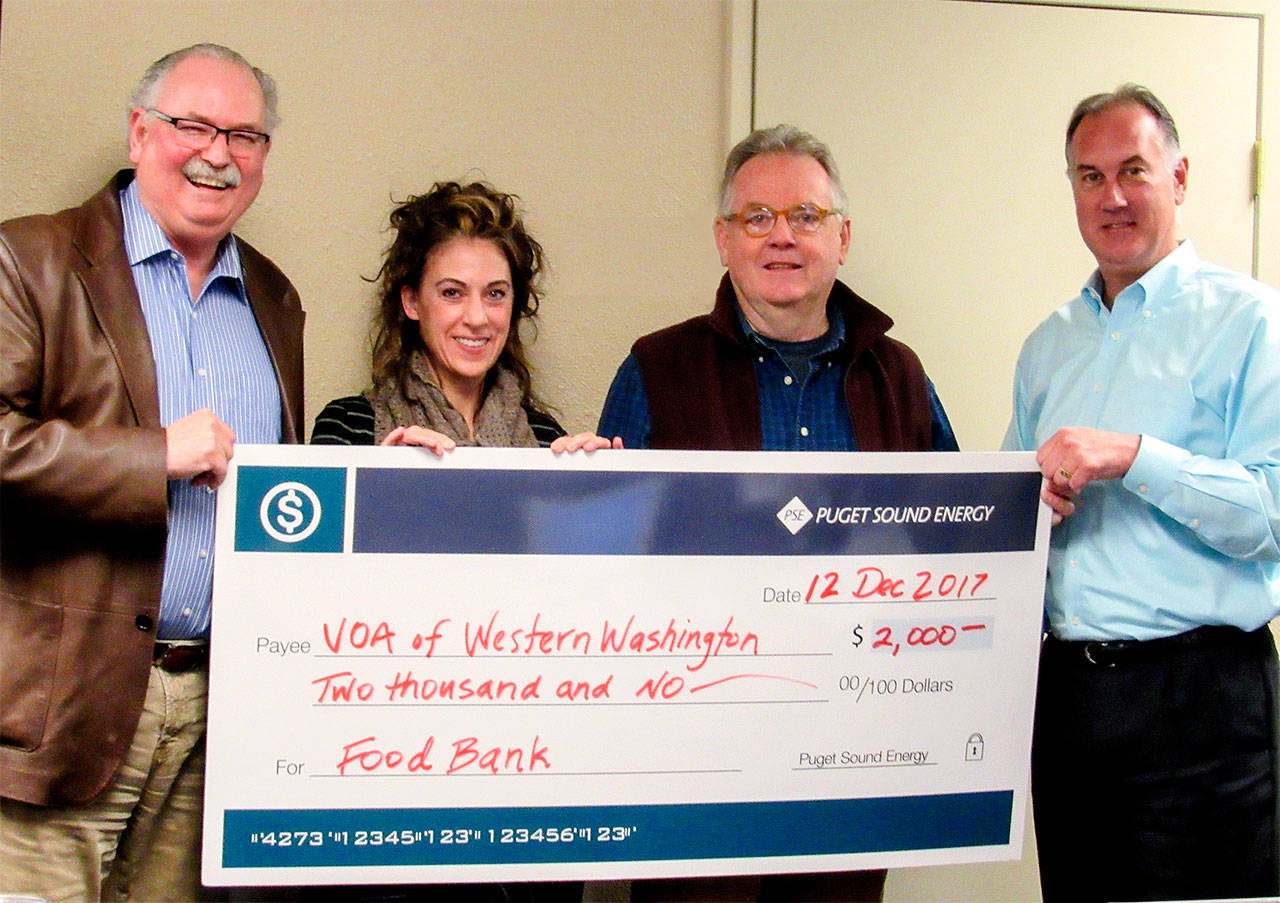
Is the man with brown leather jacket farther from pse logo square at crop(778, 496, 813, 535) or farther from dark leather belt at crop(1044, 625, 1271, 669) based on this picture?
dark leather belt at crop(1044, 625, 1271, 669)

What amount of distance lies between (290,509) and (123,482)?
0.79ft

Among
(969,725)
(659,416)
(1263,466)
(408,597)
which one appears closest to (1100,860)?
(969,725)

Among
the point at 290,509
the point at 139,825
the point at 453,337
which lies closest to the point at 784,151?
the point at 453,337

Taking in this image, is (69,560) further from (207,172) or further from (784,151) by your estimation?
(784,151)

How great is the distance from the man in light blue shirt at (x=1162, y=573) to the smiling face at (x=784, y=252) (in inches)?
19.9

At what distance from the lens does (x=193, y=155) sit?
5.90ft

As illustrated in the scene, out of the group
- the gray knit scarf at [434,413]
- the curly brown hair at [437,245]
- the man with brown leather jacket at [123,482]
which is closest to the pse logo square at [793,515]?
the gray knit scarf at [434,413]

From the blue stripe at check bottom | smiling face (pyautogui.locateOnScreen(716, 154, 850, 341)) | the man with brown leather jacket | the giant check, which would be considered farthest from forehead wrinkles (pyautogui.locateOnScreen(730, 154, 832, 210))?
the blue stripe at check bottom

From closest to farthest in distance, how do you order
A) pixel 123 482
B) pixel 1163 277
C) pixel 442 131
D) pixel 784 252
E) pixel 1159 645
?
pixel 123 482, pixel 1159 645, pixel 1163 277, pixel 784 252, pixel 442 131

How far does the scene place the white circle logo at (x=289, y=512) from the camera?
1694mm

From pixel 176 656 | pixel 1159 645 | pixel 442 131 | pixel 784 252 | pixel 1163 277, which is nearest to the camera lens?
pixel 176 656

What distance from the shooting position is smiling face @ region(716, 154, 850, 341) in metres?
2.07

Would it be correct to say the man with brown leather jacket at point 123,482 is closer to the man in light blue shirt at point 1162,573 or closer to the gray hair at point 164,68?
the gray hair at point 164,68

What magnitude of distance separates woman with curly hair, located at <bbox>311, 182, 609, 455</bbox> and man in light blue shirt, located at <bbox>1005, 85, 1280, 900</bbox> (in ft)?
3.36
